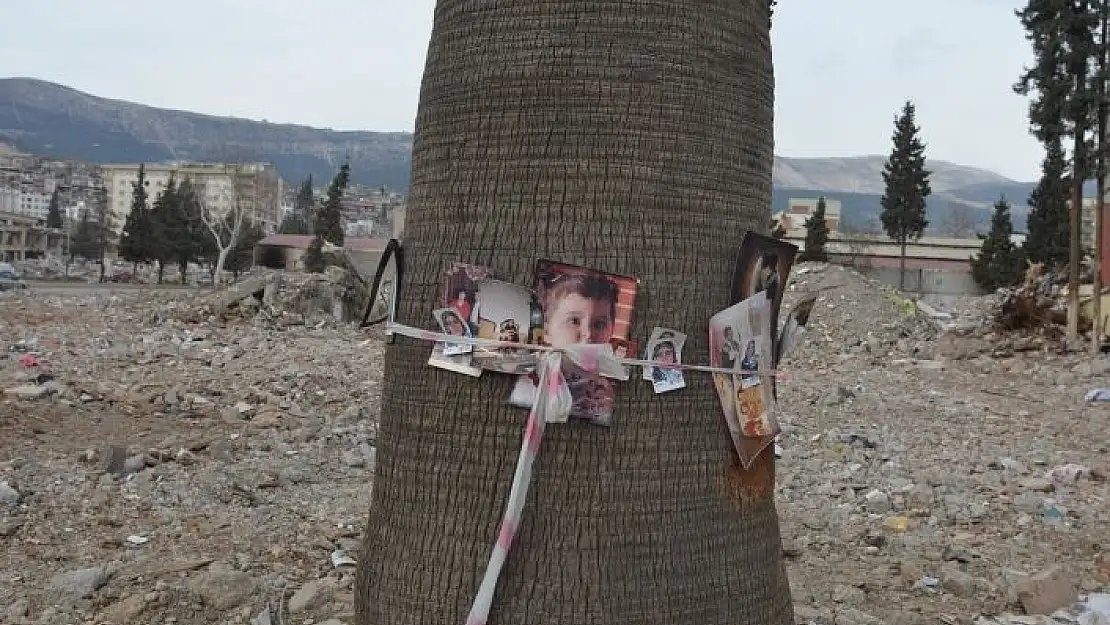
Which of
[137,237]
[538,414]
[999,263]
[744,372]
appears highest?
[999,263]

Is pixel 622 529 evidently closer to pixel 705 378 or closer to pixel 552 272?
pixel 705 378

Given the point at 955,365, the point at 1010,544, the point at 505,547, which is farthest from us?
the point at 955,365

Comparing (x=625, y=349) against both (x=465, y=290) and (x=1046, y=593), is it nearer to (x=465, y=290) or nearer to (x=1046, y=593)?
(x=465, y=290)

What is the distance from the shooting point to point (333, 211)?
166 ft

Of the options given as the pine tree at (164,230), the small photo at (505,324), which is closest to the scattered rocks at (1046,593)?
the small photo at (505,324)

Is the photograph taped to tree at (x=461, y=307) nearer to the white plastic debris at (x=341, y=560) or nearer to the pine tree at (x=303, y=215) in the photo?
the white plastic debris at (x=341, y=560)

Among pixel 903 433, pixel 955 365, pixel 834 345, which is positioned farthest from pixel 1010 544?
pixel 834 345

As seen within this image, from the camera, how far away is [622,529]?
191 centimetres

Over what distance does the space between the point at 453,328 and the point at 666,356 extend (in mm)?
436

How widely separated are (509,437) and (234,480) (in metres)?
4.31

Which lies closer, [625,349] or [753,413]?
[625,349]

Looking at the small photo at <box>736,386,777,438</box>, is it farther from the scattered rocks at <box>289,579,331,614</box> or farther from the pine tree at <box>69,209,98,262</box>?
the pine tree at <box>69,209,98,262</box>

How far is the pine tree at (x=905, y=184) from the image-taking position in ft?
147

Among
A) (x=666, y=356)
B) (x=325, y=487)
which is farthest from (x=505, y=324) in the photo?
(x=325, y=487)
